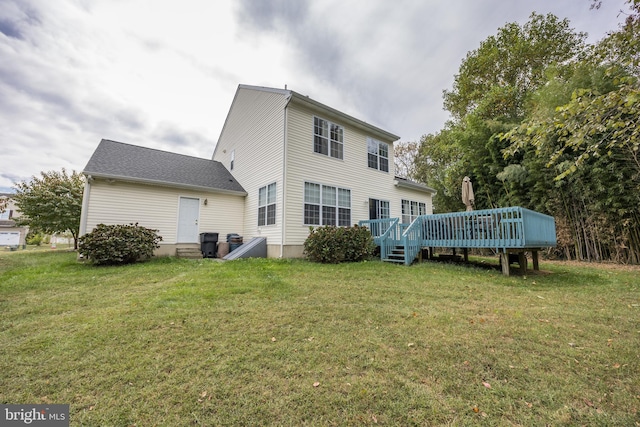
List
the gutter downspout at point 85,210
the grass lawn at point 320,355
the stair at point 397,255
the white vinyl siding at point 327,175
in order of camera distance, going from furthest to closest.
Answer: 1. the white vinyl siding at point 327,175
2. the stair at point 397,255
3. the gutter downspout at point 85,210
4. the grass lawn at point 320,355

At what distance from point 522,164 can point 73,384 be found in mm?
13847

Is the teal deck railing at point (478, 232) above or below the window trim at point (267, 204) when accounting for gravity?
below

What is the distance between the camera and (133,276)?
595 centimetres

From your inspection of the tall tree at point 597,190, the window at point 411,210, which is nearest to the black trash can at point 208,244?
the window at point 411,210

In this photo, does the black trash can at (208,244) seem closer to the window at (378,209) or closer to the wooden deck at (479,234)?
the wooden deck at (479,234)

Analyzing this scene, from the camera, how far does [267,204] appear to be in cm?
970

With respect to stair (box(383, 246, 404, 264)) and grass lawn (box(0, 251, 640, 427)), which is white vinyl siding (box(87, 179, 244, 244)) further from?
stair (box(383, 246, 404, 264))

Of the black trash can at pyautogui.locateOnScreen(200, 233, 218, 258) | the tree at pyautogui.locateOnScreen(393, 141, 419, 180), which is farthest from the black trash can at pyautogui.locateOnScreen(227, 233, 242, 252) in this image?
the tree at pyautogui.locateOnScreen(393, 141, 419, 180)

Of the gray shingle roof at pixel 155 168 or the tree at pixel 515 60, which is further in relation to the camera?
the tree at pixel 515 60

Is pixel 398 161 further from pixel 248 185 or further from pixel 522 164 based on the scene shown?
pixel 248 185

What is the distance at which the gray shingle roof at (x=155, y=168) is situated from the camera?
8.86m

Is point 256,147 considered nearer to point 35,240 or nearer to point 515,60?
point 515,60

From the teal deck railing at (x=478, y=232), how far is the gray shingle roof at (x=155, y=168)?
7173mm

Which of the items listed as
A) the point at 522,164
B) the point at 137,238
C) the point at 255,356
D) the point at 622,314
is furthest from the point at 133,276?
the point at 522,164
